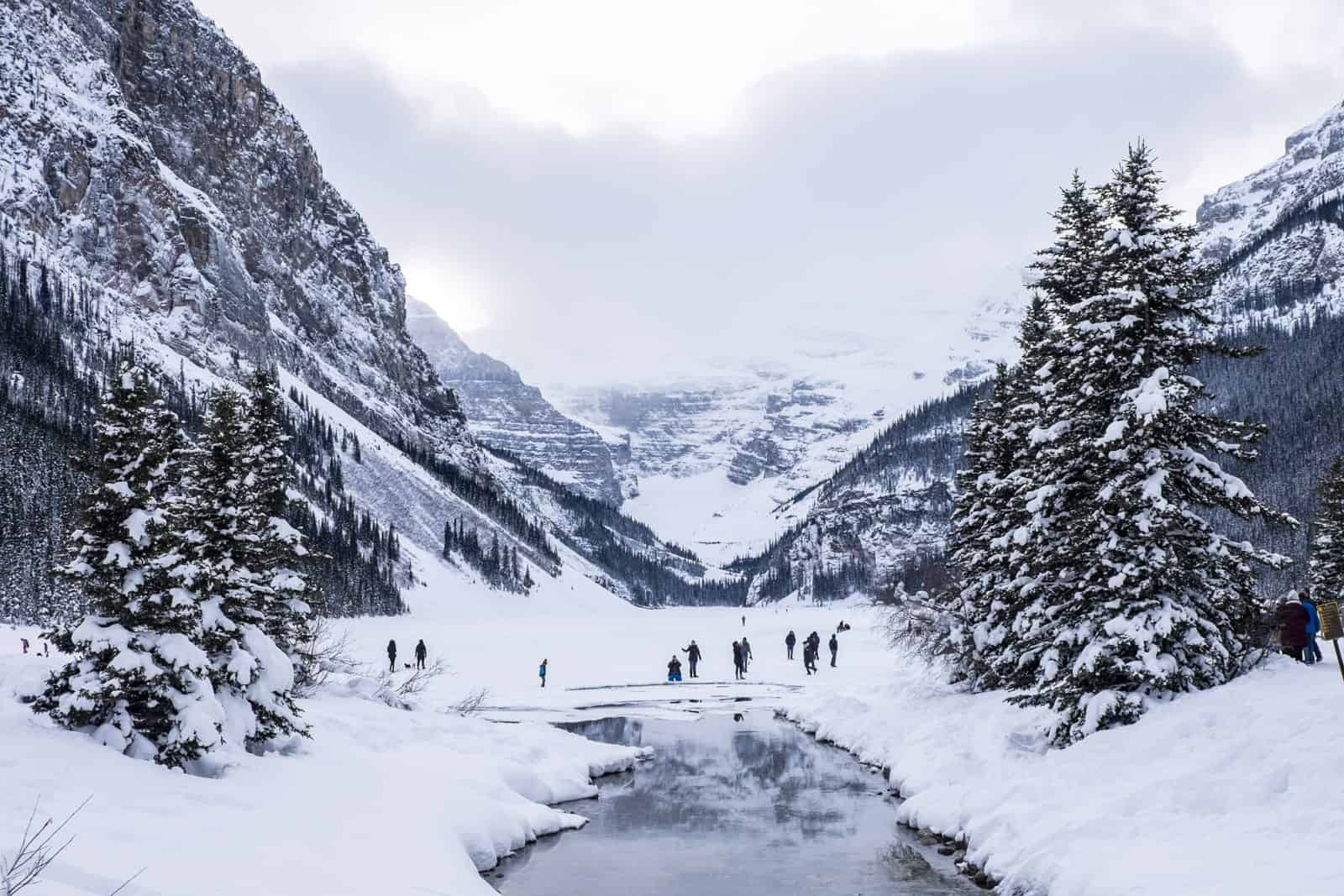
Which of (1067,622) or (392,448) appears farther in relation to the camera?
(392,448)

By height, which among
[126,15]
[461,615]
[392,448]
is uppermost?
[126,15]

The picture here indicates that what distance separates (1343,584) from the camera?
1325 inches

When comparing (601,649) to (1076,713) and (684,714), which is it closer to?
(684,714)

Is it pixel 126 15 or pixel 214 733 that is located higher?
pixel 126 15

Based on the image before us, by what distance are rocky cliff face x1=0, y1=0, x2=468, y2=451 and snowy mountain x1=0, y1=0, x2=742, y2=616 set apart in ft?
1.09

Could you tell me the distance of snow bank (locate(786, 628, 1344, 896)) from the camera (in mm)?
10672

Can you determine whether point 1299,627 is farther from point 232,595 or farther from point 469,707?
point 469,707

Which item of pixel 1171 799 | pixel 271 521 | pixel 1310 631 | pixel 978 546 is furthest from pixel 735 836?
pixel 978 546

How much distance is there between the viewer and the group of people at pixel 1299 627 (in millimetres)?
16453

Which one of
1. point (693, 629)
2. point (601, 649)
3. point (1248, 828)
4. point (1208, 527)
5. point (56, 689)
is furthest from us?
point (693, 629)

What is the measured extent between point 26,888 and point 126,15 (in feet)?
707

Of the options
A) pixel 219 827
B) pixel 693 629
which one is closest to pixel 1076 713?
pixel 219 827

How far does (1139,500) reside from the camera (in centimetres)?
1661

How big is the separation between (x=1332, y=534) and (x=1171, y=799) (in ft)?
95.7
